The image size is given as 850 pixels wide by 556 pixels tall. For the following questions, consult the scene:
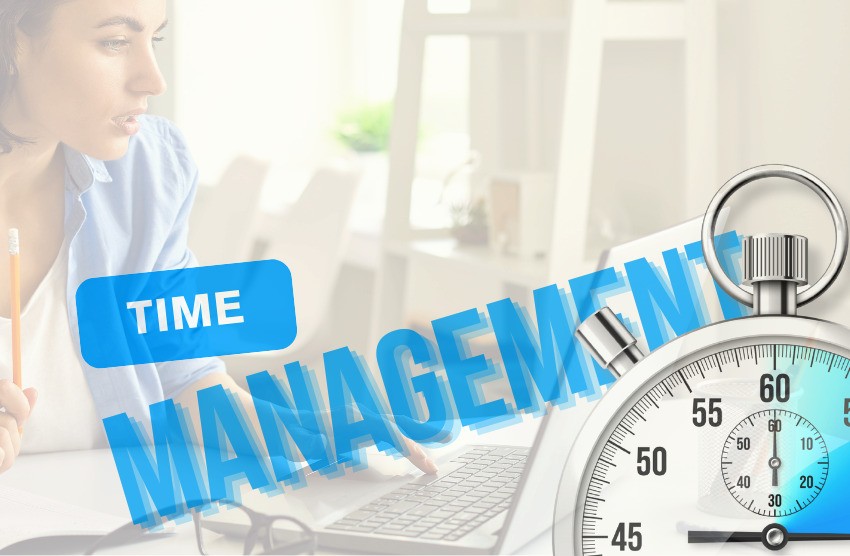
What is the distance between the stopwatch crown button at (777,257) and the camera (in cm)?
61

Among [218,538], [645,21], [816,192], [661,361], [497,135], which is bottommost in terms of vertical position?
[218,538]

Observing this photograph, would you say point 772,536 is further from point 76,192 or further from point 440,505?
point 76,192

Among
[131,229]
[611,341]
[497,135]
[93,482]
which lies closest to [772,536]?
[611,341]

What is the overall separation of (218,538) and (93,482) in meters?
0.27

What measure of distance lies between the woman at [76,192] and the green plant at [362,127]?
1.65m

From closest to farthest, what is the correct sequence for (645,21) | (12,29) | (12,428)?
1. (12,428)
2. (12,29)
3. (645,21)

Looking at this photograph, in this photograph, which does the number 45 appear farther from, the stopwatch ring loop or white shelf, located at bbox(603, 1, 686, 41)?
white shelf, located at bbox(603, 1, 686, 41)

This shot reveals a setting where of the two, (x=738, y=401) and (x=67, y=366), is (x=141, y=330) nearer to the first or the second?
(x=67, y=366)

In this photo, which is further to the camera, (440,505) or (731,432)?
(440,505)

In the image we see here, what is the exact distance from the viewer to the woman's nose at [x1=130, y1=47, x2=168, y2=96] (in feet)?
4.26

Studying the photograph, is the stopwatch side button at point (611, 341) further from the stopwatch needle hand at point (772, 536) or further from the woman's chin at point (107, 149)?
the woman's chin at point (107, 149)

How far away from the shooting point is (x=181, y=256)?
138 centimetres

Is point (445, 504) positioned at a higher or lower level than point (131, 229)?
lower

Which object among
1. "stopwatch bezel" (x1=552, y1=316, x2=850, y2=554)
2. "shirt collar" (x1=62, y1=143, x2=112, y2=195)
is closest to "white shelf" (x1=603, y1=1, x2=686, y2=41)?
"shirt collar" (x1=62, y1=143, x2=112, y2=195)
